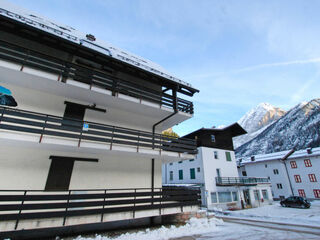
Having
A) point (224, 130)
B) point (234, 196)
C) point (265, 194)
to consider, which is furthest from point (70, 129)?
point (265, 194)

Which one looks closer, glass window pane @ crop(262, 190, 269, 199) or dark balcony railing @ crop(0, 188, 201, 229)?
dark balcony railing @ crop(0, 188, 201, 229)

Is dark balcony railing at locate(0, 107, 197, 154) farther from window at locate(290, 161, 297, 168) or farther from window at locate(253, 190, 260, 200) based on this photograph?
window at locate(290, 161, 297, 168)

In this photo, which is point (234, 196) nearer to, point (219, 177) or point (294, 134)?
point (219, 177)

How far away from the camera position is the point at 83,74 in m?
8.85

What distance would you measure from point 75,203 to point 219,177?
2119 cm

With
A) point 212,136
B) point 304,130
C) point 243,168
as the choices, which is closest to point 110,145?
point 212,136

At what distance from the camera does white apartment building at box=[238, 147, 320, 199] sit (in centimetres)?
2941

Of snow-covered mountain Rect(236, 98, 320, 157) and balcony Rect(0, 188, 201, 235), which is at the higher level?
snow-covered mountain Rect(236, 98, 320, 157)

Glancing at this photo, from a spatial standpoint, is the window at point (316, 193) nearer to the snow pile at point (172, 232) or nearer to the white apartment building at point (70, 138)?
the snow pile at point (172, 232)

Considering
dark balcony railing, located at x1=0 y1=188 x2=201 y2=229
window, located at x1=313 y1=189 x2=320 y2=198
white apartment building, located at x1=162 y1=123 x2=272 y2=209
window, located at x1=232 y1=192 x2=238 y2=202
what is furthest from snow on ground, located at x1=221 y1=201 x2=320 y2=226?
window, located at x1=313 y1=189 x2=320 y2=198

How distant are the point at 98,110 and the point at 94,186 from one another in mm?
4602

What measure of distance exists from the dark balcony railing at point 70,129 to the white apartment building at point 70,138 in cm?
5

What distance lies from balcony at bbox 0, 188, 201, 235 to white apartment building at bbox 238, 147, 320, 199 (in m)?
31.8

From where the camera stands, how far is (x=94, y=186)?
27.9ft
